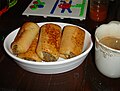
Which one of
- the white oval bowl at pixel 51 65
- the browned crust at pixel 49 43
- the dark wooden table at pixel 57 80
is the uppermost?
the browned crust at pixel 49 43

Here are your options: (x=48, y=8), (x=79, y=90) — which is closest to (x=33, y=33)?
(x=79, y=90)

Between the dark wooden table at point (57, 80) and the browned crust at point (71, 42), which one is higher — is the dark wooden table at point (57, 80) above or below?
below

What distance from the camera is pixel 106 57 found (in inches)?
16.4

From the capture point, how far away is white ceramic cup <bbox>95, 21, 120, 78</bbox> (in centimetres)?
40

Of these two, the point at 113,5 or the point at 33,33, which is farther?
the point at 113,5

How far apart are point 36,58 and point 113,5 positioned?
476 millimetres

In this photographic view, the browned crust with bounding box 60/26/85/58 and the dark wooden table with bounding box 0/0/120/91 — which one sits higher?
the browned crust with bounding box 60/26/85/58

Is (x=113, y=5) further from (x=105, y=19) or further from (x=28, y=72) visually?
(x=28, y=72)

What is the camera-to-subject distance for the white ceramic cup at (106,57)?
404 millimetres

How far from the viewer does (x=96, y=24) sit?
664mm

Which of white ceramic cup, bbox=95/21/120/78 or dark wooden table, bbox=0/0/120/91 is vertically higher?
white ceramic cup, bbox=95/21/120/78

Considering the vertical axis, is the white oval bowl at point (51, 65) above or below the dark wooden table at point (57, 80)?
above

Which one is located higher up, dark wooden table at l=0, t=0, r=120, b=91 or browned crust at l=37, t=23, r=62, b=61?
browned crust at l=37, t=23, r=62, b=61

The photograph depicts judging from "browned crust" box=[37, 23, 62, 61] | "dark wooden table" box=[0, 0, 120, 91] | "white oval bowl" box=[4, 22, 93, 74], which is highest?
"browned crust" box=[37, 23, 62, 61]
